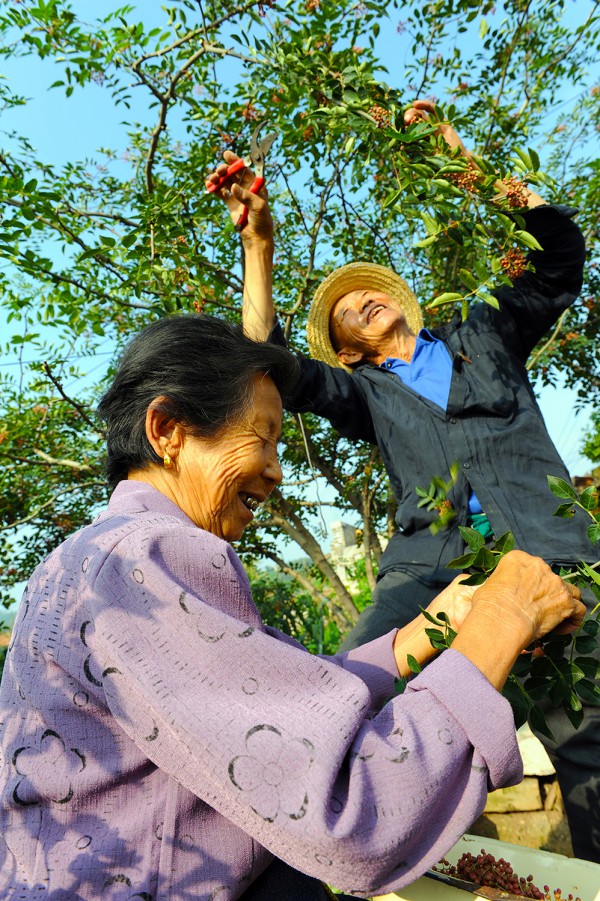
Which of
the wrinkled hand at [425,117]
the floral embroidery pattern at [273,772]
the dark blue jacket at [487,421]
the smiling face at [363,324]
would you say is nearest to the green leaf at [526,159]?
the wrinkled hand at [425,117]

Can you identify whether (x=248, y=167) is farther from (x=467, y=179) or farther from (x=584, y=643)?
(x=584, y=643)

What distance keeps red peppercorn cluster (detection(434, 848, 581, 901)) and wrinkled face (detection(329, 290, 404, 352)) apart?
2089 mm

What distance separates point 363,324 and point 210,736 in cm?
246

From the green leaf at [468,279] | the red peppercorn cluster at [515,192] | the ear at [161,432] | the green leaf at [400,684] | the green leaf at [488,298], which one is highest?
the red peppercorn cluster at [515,192]

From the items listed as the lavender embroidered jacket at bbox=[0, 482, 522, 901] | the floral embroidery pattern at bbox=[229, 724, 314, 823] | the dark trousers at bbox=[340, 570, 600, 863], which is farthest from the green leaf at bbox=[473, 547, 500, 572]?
the dark trousers at bbox=[340, 570, 600, 863]

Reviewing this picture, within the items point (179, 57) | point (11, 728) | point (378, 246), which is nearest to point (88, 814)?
point (11, 728)

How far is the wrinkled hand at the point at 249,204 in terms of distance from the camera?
8.11ft

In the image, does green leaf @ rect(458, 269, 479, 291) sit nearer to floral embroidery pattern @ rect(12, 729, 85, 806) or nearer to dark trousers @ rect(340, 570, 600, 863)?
dark trousers @ rect(340, 570, 600, 863)

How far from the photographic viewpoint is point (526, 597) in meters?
1.24

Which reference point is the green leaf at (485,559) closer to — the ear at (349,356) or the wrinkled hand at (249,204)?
the wrinkled hand at (249,204)

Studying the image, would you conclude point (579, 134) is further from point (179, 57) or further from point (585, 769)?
point (585, 769)

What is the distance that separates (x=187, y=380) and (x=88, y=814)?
2.70 feet

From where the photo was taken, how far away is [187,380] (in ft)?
4.92

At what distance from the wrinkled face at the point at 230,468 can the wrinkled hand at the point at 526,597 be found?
55 cm
